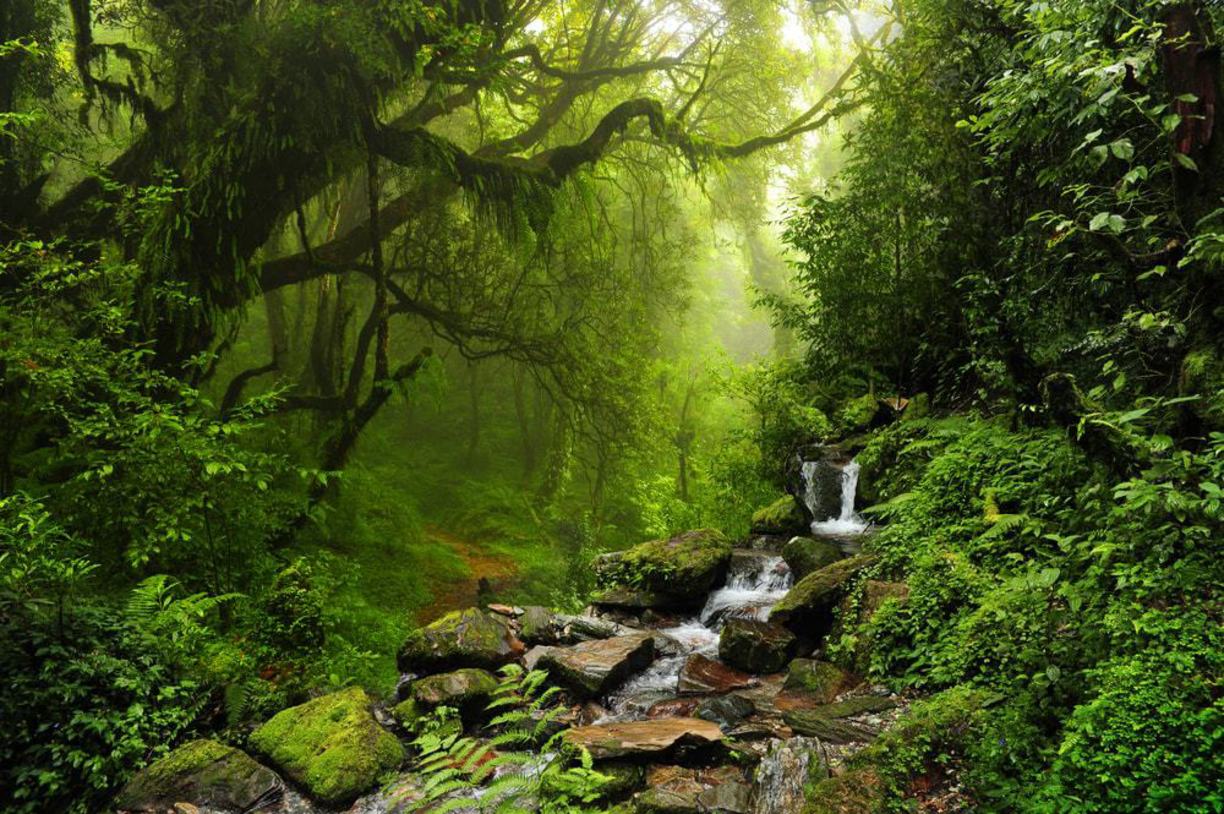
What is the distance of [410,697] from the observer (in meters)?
6.21

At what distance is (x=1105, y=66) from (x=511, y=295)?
10044 millimetres

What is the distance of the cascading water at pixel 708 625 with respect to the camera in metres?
6.03

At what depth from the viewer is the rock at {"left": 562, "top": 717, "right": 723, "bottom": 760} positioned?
15.3 ft

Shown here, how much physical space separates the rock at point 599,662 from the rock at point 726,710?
42.8 inches

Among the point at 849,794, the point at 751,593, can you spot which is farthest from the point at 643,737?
the point at 751,593

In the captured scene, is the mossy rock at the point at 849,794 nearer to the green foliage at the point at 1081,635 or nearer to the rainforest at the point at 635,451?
the rainforest at the point at 635,451

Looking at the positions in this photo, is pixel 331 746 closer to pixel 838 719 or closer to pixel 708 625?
pixel 838 719

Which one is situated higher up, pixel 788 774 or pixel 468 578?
pixel 788 774

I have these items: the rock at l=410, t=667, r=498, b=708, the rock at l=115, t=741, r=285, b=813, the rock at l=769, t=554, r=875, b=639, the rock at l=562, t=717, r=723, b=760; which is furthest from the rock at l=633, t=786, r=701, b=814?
the rock at l=115, t=741, r=285, b=813

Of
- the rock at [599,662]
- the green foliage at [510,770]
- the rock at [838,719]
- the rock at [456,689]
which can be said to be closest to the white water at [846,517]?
the rock at [599,662]

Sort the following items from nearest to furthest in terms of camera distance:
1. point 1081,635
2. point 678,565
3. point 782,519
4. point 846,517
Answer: point 1081,635 → point 678,565 → point 846,517 → point 782,519

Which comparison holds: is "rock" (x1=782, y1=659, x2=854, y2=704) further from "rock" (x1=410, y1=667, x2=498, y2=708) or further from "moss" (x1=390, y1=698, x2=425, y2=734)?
"moss" (x1=390, y1=698, x2=425, y2=734)

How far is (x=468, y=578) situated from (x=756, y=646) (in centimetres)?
851

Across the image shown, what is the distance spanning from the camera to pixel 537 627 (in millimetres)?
7598
